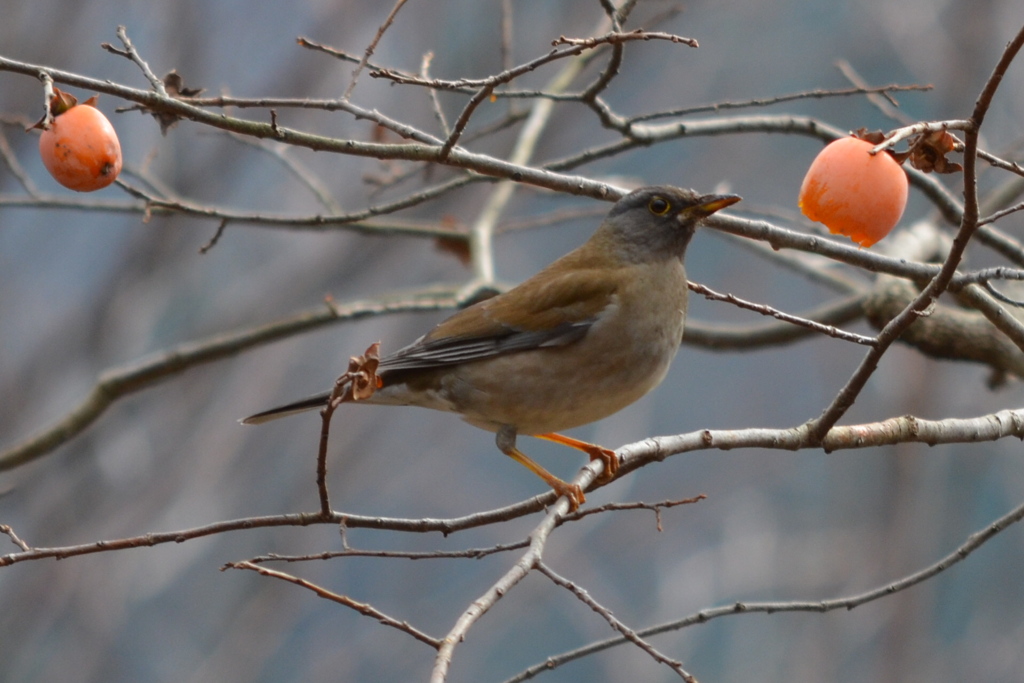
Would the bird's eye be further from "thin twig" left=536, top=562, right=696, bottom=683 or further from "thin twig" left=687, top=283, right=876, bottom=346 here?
"thin twig" left=536, top=562, right=696, bottom=683

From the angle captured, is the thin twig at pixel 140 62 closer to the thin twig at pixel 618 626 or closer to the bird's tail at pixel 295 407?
the bird's tail at pixel 295 407

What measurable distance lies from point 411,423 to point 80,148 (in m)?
8.80

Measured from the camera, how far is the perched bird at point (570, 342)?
14.3 feet

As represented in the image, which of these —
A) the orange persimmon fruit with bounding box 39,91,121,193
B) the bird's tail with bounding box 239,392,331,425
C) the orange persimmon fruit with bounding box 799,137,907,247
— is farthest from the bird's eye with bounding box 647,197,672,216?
the orange persimmon fruit with bounding box 39,91,121,193

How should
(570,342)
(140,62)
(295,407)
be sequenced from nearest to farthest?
(140,62)
(295,407)
(570,342)

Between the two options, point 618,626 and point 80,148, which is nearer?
point 618,626

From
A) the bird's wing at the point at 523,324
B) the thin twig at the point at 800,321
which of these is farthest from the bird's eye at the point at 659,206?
the thin twig at the point at 800,321

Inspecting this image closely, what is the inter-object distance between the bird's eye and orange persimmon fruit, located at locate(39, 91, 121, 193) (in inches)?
104

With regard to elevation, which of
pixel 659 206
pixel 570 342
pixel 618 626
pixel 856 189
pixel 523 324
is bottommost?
pixel 618 626

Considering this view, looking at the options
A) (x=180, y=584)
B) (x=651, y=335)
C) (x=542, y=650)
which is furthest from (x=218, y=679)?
(x=651, y=335)

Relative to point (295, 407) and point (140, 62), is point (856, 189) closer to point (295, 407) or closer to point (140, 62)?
point (140, 62)

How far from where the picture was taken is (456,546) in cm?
1337

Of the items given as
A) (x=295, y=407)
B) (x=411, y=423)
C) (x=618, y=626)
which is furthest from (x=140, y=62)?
(x=411, y=423)

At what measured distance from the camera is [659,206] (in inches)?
186
